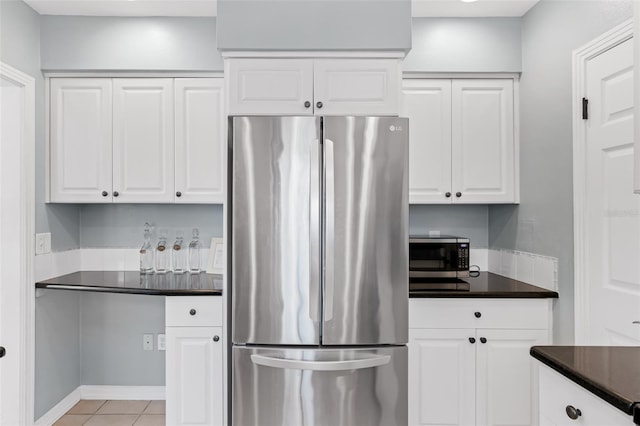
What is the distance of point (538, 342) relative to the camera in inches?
94.9

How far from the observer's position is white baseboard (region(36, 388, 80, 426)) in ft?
8.95

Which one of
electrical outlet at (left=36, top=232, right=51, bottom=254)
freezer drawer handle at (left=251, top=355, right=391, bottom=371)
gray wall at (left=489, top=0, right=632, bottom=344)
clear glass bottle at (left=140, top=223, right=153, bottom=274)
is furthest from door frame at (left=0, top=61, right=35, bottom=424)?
gray wall at (left=489, top=0, right=632, bottom=344)

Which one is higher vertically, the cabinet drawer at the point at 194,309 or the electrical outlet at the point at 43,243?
the electrical outlet at the point at 43,243

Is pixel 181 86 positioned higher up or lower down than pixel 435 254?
higher up

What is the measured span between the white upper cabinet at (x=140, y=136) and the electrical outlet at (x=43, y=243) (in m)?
0.31

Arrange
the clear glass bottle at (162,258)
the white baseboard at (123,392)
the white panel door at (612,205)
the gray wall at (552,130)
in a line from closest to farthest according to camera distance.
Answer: the white panel door at (612,205) < the gray wall at (552,130) < the clear glass bottle at (162,258) < the white baseboard at (123,392)

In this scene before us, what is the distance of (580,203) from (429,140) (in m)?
0.97

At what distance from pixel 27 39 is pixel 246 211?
1781 mm

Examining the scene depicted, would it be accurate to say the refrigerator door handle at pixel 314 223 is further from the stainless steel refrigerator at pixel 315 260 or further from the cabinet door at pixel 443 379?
the cabinet door at pixel 443 379

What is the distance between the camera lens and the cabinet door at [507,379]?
2.40 m

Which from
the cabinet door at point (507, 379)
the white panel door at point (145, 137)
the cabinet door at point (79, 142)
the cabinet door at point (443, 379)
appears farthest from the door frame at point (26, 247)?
the cabinet door at point (507, 379)

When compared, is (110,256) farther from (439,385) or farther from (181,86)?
(439,385)

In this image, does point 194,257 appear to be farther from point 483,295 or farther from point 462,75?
point 462,75

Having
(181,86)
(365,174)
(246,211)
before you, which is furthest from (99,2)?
(365,174)
